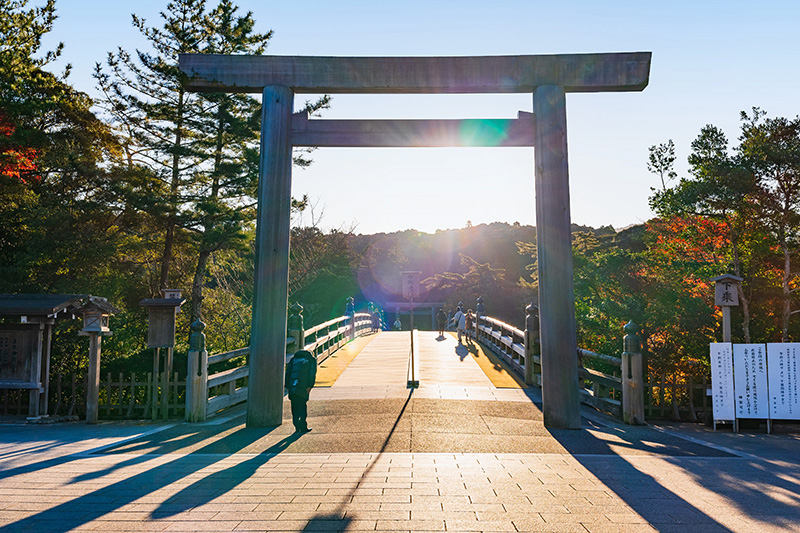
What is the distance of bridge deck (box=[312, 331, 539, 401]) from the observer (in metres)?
10.5

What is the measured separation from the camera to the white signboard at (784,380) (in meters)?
8.66

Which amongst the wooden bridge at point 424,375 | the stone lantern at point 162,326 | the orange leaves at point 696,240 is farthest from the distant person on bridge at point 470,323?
the stone lantern at point 162,326

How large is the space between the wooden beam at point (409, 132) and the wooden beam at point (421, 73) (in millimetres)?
495

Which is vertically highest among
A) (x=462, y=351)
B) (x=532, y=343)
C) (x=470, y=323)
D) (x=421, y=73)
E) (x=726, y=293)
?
(x=421, y=73)

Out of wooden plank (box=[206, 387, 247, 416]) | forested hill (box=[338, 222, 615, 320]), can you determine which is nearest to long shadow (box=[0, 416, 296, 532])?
wooden plank (box=[206, 387, 247, 416])

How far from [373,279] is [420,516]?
43.7 m

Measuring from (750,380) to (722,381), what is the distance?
0.41m

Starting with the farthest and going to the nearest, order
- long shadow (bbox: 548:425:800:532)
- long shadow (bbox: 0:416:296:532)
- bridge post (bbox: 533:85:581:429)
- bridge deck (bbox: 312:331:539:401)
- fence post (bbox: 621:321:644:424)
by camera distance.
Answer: bridge deck (bbox: 312:331:539:401), fence post (bbox: 621:321:644:424), bridge post (bbox: 533:85:581:429), long shadow (bbox: 548:425:800:532), long shadow (bbox: 0:416:296:532)

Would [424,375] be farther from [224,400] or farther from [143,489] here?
[143,489]

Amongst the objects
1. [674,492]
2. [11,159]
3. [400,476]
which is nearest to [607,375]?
[674,492]

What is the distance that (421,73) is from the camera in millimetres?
8438

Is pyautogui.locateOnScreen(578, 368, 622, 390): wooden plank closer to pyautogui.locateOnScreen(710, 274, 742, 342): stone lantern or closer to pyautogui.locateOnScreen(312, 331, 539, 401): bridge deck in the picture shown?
pyautogui.locateOnScreen(312, 331, 539, 401): bridge deck

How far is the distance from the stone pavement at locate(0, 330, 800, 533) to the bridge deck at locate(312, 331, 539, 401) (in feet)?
4.65

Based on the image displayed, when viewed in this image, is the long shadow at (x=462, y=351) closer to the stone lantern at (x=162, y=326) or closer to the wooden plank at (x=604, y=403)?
the wooden plank at (x=604, y=403)
